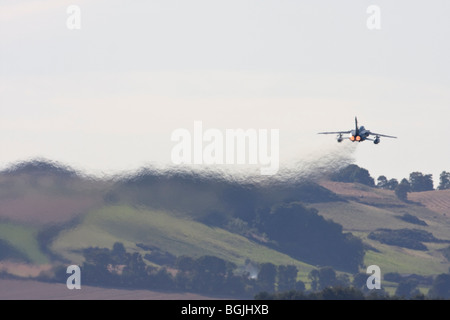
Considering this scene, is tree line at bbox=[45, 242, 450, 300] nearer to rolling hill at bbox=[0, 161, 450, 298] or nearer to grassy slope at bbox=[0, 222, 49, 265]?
rolling hill at bbox=[0, 161, 450, 298]

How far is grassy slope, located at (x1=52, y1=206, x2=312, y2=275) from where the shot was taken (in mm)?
160125

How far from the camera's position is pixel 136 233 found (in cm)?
16988

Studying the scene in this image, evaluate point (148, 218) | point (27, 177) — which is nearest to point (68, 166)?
point (27, 177)

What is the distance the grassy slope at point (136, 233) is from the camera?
160125 millimetres

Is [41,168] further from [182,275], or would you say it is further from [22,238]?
[182,275]

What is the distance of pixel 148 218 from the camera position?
164750mm

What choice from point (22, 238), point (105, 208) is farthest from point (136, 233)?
point (22, 238)

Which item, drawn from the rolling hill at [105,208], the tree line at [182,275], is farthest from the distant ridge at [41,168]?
the tree line at [182,275]

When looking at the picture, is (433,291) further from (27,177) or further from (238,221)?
(27,177)

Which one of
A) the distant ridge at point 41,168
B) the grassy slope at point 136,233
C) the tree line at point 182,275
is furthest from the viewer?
the tree line at point 182,275

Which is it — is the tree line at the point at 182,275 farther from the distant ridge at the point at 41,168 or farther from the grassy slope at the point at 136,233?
the distant ridge at the point at 41,168

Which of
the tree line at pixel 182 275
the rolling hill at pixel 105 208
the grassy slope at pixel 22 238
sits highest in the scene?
the rolling hill at pixel 105 208

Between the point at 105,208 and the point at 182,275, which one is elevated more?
the point at 105,208
